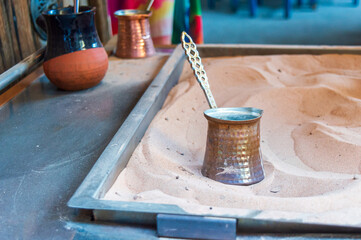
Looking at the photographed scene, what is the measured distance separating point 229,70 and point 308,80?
0.94ft

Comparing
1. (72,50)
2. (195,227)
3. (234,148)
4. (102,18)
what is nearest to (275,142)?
(234,148)

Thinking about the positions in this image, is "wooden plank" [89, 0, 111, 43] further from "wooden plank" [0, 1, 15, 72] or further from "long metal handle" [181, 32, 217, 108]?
"long metal handle" [181, 32, 217, 108]

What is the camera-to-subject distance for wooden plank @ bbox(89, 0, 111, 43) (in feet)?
7.55

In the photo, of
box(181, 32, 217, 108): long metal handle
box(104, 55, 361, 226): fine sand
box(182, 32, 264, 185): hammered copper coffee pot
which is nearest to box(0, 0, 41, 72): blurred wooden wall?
box(104, 55, 361, 226): fine sand

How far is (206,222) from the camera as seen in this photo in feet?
2.52

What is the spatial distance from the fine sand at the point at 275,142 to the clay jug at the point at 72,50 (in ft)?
0.92

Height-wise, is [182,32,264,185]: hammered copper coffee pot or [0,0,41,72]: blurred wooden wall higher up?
[0,0,41,72]: blurred wooden wall

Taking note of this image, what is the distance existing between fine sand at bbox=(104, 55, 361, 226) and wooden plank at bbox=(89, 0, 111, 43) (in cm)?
70

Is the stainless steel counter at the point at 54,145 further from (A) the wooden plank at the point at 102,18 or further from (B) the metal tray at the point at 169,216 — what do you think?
(A) the wooden plank at the point at 102,18

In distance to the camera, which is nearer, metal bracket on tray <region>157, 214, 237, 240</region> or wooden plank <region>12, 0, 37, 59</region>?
metal bracket on tray <region>157, 214, 237, 240</region>

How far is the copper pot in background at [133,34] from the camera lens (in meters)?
1.83

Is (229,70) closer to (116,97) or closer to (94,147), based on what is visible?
(116,97)

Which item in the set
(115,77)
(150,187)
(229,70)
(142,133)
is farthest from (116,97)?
(150,187)

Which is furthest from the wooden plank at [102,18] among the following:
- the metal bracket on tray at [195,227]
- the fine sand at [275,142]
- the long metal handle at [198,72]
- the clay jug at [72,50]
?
the metal bracket on tray at [195,227]
